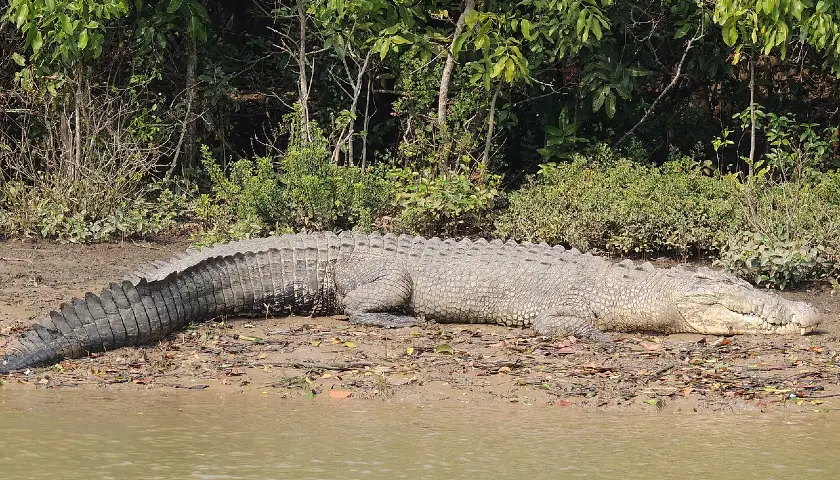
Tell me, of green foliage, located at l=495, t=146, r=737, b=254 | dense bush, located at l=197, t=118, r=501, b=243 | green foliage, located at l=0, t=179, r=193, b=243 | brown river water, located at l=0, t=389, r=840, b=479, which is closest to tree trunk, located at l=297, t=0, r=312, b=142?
dense bush, located at l=197, t=118, r=501, b=243

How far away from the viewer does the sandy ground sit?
237 inches

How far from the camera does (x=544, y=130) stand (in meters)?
11.7

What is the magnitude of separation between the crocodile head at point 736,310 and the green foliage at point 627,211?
1.59 metres

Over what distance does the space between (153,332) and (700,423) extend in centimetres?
333

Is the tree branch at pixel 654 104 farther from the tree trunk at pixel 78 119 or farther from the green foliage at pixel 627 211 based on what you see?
the tree trunk at pixel 78 119

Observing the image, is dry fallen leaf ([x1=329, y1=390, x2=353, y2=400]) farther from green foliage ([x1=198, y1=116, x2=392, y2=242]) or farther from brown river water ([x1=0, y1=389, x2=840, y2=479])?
green foliage ([x1=198, y1=116, x2=392, y2=242])

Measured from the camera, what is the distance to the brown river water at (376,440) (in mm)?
4805

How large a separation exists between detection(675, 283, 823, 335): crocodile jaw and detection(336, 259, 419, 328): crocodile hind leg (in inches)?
73.0

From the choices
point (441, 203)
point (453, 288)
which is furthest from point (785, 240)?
point (441, 203)

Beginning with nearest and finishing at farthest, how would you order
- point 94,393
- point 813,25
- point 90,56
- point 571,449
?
1. point 571,449
2. point 94,393
3. point 813,25
4. point 90,56

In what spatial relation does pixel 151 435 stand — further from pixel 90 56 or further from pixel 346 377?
pixel 90 56

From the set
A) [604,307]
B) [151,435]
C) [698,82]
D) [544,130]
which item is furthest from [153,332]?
[698,82]

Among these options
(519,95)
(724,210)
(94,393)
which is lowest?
(94,393)

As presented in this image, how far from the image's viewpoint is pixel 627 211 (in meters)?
9.47
